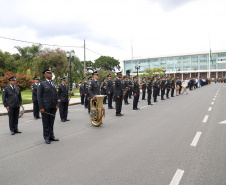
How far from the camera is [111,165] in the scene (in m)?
4.18

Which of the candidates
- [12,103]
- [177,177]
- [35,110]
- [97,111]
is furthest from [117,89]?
[177,177]

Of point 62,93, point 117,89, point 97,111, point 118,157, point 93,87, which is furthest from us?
point 117,89

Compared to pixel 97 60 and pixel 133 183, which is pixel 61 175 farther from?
pixel 97 60

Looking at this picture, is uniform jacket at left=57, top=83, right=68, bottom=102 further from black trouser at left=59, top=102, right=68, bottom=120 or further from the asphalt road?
the asphalt road

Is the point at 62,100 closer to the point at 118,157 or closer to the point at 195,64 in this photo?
the point at 118,157

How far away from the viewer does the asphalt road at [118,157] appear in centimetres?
362

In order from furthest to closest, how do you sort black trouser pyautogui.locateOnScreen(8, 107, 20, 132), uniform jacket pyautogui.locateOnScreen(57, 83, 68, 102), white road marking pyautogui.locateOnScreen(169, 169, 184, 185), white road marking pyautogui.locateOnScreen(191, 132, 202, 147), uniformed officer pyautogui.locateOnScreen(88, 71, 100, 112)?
uniform jacket pyautogui.locateOnScreen(57, 83, 68, 102), uniformed officer pyautogui.locateOnScreen(88, 71, 100, 112), black trouser pyautogui.locateOnScreen(8, 107, 20, 132), white road marking pyautogui.locateOnScreen(191, 132, 202, 147), white road marking pyautogui.locateOnScreen(169, 169, 184, 185)

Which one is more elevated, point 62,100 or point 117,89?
point 117,89

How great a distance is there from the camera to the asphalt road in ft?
11.9

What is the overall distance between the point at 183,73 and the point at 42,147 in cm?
11334

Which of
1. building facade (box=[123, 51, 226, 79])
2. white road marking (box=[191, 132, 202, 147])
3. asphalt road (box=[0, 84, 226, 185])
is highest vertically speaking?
building facade (box=[123, 51, 226, 79])

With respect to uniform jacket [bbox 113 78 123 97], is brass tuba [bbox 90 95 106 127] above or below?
below

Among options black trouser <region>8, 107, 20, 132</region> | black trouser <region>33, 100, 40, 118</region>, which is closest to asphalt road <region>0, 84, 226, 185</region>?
black trouser <region>8, 107, 20, 132</region>

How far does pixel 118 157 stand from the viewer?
4617 millimetres
